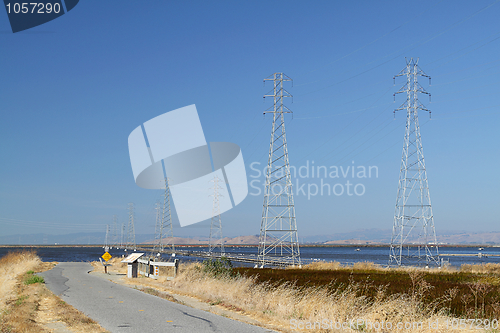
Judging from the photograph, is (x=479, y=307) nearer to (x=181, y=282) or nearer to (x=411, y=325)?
(x=411, y=325)

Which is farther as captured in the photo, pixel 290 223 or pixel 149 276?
pixel 290 223

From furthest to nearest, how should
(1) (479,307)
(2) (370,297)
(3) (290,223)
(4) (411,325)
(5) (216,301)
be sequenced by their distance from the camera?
(3) (290,223) → (5) (216,301) → (2) (370,297) → (1) (479,307) → (4) (411,325)

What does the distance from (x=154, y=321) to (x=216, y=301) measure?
19.1 ft

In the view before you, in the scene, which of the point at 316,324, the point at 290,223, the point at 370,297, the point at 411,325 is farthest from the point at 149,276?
the point at 411,325

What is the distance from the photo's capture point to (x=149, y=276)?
3591cm

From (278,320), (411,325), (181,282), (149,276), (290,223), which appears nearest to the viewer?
(411,325)

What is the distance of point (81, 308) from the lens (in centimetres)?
1720

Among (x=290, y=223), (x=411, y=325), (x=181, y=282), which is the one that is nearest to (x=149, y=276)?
(x=181, y=282)

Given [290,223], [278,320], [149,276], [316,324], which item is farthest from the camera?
[290,223]

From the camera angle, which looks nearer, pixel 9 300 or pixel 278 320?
pixel 278 320

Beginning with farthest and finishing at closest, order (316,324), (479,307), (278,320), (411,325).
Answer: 1. (479,307)
2. (278,320)
3. (316,324)
4. (411,325)

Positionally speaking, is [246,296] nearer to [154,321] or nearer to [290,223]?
[154,321]

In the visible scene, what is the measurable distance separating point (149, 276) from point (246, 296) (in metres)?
17.7

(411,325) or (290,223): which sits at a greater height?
(290,223)
